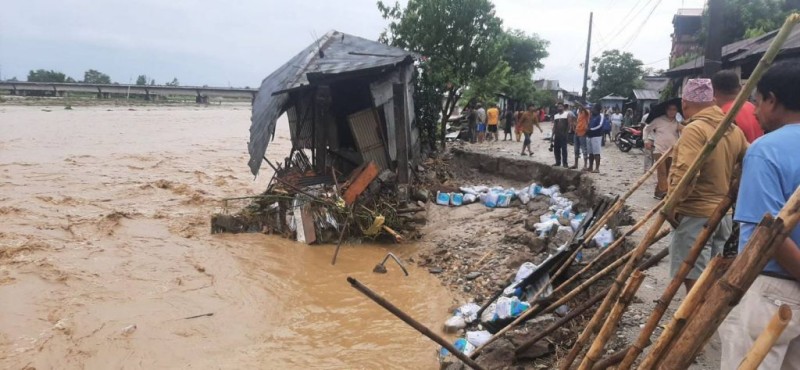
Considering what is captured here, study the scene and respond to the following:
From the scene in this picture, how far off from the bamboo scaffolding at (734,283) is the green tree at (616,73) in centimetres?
3413

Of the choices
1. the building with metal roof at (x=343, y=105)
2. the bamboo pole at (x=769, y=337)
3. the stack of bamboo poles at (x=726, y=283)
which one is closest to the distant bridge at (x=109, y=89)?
the building with metal roof at (x=343, y=105)

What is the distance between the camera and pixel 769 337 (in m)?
1.36

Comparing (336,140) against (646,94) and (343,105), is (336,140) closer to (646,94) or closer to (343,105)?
(343,105)

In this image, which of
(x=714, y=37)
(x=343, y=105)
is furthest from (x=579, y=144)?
(x=343, y=105)

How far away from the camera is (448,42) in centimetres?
1407

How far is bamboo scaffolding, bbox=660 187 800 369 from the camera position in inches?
54.0

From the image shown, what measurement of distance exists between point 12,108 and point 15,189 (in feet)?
84.3

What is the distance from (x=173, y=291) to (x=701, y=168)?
589 centimetres

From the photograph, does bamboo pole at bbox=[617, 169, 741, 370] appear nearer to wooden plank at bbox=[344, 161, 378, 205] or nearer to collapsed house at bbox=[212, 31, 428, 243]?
collapsed house at bbox=[212, 31, 428, 243]

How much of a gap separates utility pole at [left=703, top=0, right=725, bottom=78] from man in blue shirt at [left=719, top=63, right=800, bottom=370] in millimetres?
5555

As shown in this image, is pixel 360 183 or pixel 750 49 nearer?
pixel 360 183

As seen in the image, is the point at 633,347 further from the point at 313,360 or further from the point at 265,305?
the point at 265,305

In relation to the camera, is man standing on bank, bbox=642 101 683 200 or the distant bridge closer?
man standing on bank, bbox=642 101 683 200

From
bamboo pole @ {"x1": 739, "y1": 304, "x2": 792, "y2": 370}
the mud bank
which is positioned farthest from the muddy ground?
bamboo pole @ {"x1": 739, "y1": 304, "x2": 792, "y2": 370}
